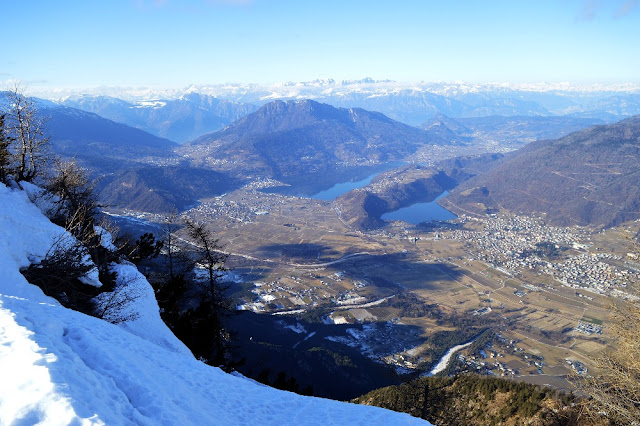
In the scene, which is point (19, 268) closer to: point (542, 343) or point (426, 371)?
point (426, 371)

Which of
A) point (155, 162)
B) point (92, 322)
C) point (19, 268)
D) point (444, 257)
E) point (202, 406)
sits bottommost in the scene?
point (444, 257)

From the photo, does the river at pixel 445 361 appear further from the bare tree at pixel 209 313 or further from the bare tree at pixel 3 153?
the bare tree at pixel 3 153

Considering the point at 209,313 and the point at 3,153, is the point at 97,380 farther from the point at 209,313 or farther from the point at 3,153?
the point at 3,153

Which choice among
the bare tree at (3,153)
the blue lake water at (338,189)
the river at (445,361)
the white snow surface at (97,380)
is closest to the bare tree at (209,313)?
the white snow surface at (97,380)

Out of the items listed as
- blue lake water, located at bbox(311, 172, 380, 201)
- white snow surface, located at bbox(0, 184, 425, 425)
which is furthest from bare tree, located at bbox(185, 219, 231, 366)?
blue lake water, located at bbox(311, 172, 380, 201)

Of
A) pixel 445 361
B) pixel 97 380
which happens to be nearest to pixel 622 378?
pixel 97 380

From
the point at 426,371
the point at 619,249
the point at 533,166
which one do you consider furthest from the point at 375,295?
the point at 533,166
